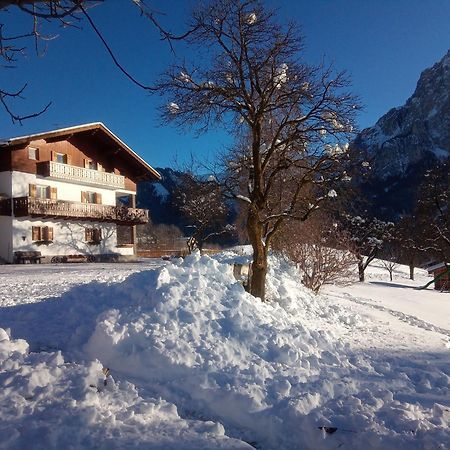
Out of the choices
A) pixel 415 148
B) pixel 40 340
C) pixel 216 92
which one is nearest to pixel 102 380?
pixel 40 340

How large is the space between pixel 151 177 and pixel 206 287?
3140 centimetres

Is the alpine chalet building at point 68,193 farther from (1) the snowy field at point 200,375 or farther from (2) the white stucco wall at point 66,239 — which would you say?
(1) the snowy field at point 200,375

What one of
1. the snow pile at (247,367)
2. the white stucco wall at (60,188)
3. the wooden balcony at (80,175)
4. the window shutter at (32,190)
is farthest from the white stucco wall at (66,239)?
the snow pile at (247,367)

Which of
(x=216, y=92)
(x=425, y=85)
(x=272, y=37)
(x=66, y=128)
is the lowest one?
(x=216, y=92)

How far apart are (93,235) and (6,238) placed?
6901 millimetres

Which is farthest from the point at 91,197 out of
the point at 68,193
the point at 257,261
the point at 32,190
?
the point at 257,261

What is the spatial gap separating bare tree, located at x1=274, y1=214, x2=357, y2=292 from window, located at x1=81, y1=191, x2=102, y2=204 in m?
20.3

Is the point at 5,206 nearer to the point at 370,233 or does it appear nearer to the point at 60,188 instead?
the point at 60,188

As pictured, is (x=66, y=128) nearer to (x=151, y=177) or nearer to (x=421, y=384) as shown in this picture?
Result: (x=151, y=177)

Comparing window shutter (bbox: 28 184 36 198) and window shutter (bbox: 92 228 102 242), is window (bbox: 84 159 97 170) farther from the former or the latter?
window shutter (bbox: 28 184 36 198)

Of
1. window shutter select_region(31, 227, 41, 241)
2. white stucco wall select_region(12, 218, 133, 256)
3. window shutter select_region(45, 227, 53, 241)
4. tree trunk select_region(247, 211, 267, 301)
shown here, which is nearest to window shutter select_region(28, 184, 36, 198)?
white stucco wall select_region(12, 218, 133, 256)

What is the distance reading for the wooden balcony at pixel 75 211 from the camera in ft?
94.6

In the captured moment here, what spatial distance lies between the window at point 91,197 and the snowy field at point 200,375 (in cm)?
2561

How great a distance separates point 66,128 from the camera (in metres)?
30.9
